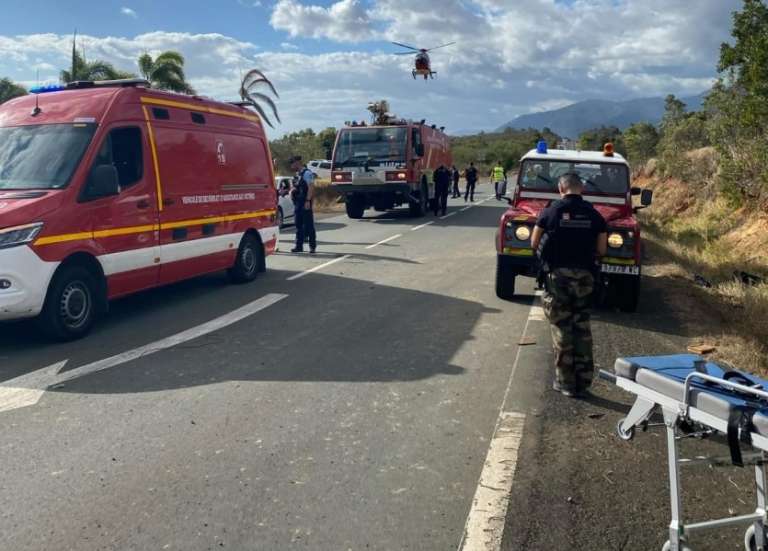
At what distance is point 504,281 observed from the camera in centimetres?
852

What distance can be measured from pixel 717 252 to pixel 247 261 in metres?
10.9

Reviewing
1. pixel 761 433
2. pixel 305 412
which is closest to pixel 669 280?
pixel 305 412

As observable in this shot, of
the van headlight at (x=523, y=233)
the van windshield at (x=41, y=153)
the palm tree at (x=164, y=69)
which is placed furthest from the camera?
the palm tree at (x=164, y=69)

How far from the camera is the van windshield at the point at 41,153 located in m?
6.54

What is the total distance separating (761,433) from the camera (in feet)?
8.30

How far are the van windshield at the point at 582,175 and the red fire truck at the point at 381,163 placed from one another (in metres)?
10.0

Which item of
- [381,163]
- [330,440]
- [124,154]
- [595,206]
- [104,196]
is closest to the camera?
[330,440]

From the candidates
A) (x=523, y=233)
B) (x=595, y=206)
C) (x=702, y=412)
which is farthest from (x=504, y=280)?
(x=702, y=412)

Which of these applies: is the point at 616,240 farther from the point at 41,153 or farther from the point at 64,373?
the point at 41,153

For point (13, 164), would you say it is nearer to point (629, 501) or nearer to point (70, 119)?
point (70, 119)

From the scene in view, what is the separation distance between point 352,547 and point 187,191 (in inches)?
240

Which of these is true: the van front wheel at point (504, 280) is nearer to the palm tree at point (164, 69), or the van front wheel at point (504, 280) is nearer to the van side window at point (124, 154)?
the van side window at point (124, 154)

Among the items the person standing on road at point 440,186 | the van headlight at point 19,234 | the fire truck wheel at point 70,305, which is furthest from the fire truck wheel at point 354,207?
the van headlight at point 19,234

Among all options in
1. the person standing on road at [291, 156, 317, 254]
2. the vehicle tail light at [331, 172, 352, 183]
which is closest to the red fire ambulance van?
the person standing on road at [291, 156, 317, 254]
